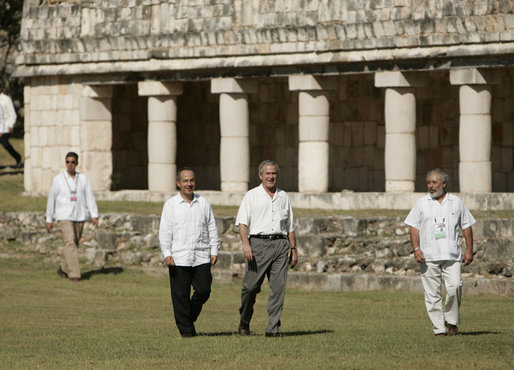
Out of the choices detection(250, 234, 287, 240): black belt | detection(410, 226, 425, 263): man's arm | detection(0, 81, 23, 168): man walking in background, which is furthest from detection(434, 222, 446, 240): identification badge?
detection(0, 81, 23, 168): man walking in background

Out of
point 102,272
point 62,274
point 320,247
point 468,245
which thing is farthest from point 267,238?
point 102,272

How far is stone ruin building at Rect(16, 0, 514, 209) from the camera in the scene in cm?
2588

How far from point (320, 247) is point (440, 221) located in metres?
7.69

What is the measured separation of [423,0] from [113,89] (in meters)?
9.61

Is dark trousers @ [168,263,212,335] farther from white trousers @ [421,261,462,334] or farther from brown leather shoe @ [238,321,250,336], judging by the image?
white trousers @ [421,261,462,334]

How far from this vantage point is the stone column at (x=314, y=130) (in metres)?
27.6

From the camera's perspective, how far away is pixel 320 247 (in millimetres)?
21594

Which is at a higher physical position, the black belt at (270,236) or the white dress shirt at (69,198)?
the white dress shirt at (69,198)

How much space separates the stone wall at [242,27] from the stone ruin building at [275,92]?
3 cm

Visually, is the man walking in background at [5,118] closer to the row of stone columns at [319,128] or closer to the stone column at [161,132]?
the row of stone columns at [319,128]

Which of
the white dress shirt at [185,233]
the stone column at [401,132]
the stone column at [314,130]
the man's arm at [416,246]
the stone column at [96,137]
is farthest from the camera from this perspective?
the stone column at [96,137]

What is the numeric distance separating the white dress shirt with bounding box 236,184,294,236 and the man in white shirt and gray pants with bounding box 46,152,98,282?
7347mm

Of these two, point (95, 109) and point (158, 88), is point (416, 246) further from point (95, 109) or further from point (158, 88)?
point (95, 109)

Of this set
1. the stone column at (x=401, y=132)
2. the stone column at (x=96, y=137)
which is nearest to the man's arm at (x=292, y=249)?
the stone column at (x=401, y=132)
